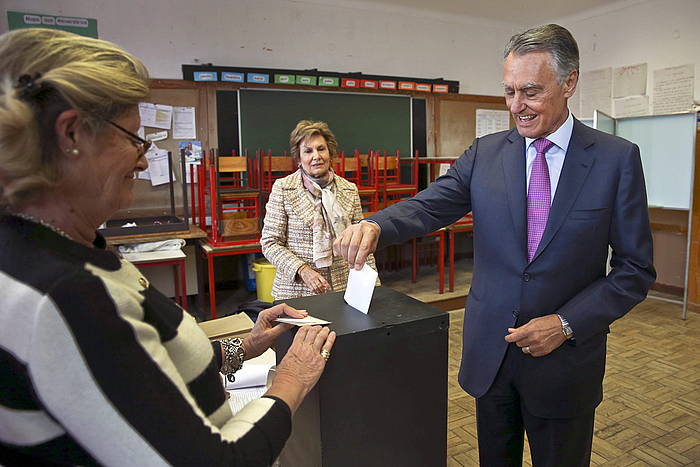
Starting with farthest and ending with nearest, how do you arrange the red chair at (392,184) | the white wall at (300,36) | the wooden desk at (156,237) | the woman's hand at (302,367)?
the red chair at (392,184) < the white wall at (300,36) < the wooden desk at (156,237) < the woman's hand at (302,367)

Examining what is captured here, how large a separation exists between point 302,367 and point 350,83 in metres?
4.86

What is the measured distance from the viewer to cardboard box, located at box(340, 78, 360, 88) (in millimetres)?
5363

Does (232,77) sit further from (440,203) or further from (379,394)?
(379,394)

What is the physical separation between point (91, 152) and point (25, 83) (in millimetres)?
107

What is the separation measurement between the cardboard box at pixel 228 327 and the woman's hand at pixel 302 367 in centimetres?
85

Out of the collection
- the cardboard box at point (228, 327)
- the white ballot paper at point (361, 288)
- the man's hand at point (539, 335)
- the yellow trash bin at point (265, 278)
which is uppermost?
the white ballot paper at point (361, 288)

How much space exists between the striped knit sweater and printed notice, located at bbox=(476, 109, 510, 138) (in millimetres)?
6050

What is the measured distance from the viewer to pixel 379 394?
1.00 meters

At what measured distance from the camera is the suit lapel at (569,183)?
4.19 ft

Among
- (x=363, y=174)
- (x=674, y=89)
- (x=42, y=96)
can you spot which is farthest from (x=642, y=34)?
(x=42, y=96)

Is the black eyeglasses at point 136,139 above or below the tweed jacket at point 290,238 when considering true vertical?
above

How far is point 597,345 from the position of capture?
1.35 meters

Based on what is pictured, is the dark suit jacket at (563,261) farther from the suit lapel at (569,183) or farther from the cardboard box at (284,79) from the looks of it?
the cardboard box at (284,79)

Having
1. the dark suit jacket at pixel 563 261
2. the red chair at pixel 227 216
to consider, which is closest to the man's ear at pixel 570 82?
the dark suit jacket at pixel 563 261
